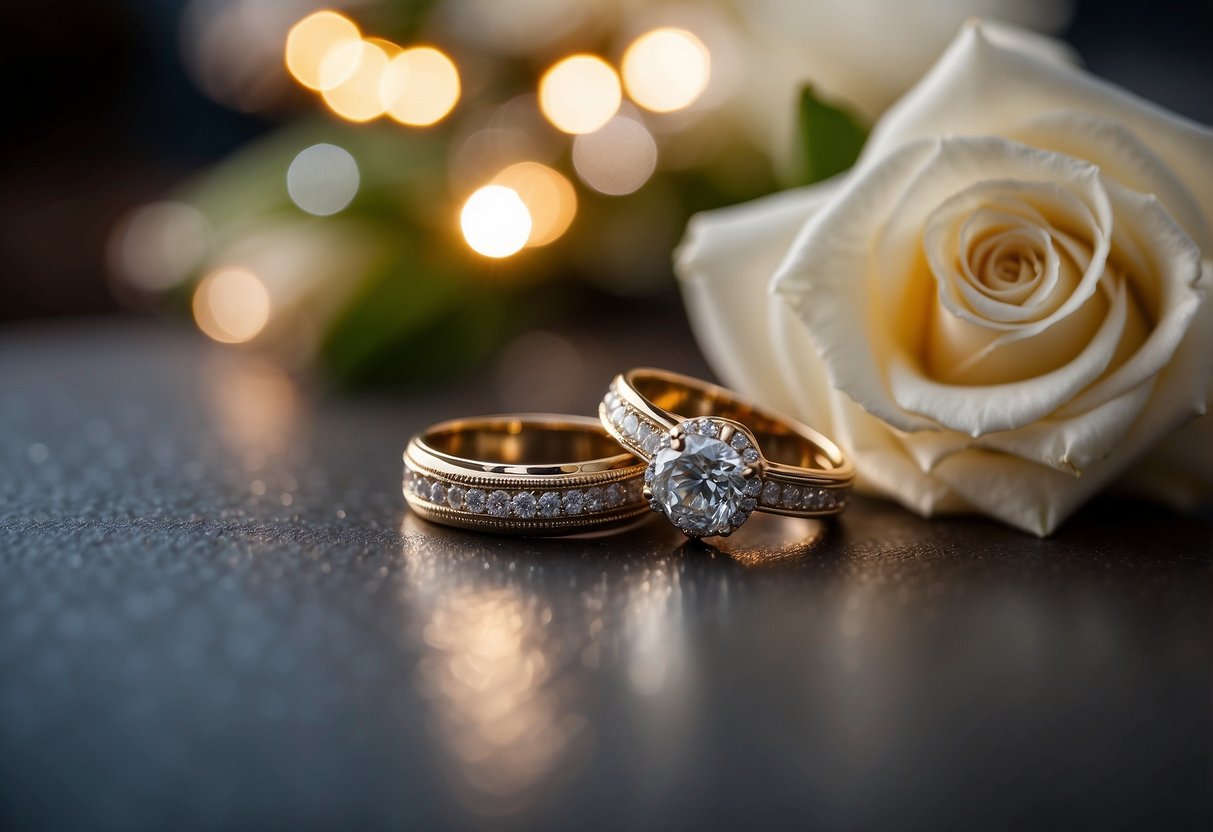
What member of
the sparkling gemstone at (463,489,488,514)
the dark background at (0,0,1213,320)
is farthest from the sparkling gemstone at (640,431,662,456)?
the dark background at (0,0,1213,320)

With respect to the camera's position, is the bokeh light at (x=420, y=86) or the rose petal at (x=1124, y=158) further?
the bokeh light at (x=420, y=86)

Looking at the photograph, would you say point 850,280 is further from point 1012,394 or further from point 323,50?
point 323,50

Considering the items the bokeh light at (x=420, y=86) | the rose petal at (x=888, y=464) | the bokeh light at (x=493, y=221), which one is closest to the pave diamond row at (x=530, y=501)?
the rose petal at (x=888, y=464)

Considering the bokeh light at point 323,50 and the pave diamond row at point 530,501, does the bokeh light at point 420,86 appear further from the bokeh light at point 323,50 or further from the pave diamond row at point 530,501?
the pave diamond row at point 530,501

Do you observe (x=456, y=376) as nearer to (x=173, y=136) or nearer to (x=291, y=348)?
(x=291, y=348)

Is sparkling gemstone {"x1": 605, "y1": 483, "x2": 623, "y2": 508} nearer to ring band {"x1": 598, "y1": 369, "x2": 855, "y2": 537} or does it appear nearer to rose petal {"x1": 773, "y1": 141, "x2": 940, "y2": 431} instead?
ring band {"x1": 598, "y1": 369, "x2": 855, "y2": 537}

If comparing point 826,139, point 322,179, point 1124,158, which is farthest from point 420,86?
point 1124,158

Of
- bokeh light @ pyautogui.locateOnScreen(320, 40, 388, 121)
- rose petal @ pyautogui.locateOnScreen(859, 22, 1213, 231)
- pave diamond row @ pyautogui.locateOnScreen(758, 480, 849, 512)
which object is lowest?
pave diamond row @ pyautogui.locateOnScreen(758, 480, 849, 512)
